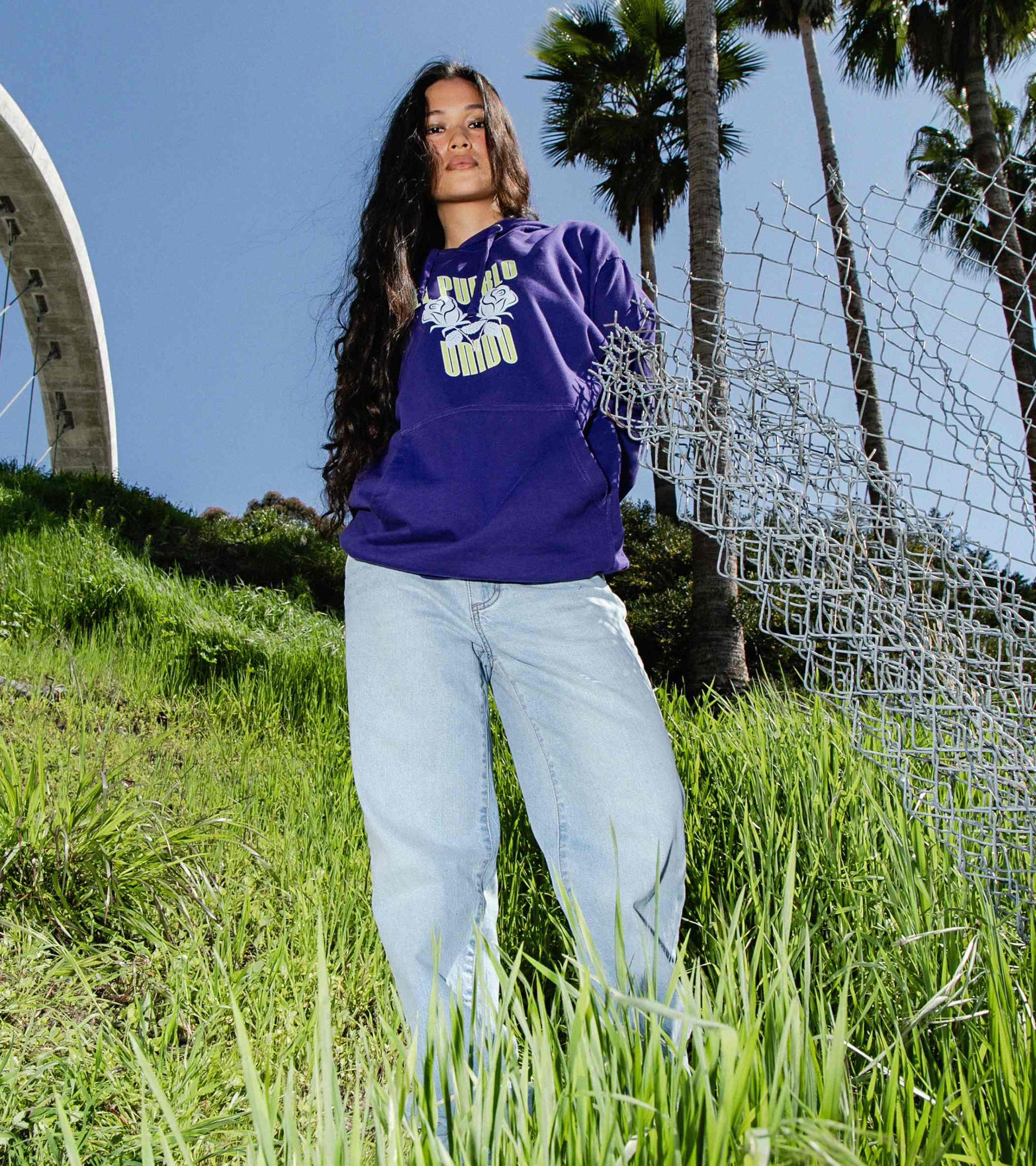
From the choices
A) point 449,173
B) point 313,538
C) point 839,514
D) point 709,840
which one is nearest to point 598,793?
point 839,514

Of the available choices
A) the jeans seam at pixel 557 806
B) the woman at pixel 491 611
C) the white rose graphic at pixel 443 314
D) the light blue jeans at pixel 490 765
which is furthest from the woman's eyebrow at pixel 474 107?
the jeans seam at pixel 557 806

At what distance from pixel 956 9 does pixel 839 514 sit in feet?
40.1

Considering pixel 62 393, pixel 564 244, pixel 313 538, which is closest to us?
pixel 564 244

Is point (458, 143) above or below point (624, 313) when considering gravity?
above

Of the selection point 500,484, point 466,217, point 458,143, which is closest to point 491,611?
point 500,484

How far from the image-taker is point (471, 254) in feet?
5.40

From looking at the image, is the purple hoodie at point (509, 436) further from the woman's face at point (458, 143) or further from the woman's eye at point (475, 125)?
the woman's eye at point (475, 125)

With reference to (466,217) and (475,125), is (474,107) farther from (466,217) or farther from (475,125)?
(466,217)

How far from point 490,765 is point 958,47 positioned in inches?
491

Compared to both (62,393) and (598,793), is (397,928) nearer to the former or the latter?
(598,793)

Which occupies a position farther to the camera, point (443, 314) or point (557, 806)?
point (443, 314)

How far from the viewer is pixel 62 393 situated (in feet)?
52.4

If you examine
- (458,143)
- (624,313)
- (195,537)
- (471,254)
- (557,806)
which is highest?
(195,537)

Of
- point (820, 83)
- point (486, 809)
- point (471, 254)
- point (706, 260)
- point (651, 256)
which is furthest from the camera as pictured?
point (651, 256)
